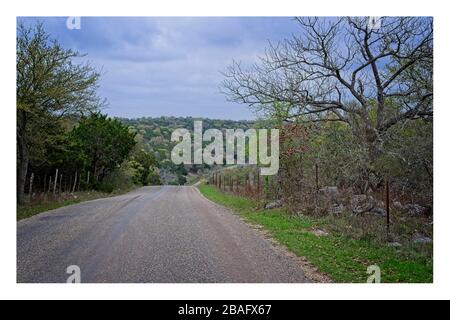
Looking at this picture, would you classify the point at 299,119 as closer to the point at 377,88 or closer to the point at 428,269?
the point at 377,88

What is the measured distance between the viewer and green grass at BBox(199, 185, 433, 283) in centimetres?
641

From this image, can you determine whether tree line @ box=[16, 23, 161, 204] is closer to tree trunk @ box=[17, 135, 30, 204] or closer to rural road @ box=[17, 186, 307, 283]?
tree trunk @ box=[17, 135, 30, 204]

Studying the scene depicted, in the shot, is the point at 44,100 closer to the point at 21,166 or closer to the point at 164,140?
the point at 21,166

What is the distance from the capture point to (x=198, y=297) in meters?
5.60

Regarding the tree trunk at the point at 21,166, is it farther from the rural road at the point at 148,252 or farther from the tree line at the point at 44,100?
the rural road at the point at 148,252

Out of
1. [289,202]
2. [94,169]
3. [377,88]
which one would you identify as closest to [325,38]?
[377,88]

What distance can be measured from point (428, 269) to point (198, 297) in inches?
138

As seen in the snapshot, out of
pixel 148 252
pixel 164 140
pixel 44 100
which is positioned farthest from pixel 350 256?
pixel 164 140

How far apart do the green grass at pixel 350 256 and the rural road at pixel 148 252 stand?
19.0 inches

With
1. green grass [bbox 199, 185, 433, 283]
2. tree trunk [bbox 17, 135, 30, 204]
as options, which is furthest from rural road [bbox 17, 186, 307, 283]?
tree trunk [bbox 17, 135, 30, 204]

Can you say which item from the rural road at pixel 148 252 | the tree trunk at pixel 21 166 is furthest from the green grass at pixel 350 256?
the tree trunk at pixel 21 166

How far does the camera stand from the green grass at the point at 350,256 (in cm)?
641

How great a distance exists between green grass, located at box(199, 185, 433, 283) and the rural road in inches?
19.0
